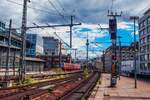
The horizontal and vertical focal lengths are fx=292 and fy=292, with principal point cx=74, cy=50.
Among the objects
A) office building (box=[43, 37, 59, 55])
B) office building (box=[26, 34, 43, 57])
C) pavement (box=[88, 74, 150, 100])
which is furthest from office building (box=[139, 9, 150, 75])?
pavement (box=[88, 74, 150, 100])

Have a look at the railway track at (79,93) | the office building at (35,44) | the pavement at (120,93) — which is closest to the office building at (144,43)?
the office building at (35,44)

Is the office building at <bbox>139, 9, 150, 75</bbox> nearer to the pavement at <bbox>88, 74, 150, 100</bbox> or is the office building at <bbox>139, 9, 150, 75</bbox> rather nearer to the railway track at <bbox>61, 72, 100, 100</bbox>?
the railway track at <bbox>61, 72, 100, 100</bbox>

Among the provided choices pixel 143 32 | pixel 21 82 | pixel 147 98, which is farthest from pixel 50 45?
pixel 147 98

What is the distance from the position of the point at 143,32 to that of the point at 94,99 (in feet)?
255

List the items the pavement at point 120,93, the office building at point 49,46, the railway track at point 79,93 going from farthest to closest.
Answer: the office building at point 49,46, the railway track at point 79,93, the pavement at point 120,93

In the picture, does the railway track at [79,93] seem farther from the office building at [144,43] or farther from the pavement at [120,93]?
the office building at [144,43]

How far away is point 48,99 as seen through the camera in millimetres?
22750

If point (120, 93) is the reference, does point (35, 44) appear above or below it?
above

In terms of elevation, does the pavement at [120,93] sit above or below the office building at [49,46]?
below

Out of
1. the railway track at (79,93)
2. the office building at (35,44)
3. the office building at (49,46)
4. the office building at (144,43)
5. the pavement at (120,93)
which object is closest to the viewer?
the pavement at (120,93)

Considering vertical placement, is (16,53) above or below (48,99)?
above

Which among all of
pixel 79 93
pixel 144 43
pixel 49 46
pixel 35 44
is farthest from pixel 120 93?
pixel 49 46

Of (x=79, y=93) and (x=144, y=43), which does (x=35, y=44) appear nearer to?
(x=144, y=43)

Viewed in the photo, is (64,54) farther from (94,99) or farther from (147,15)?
(94,99)
